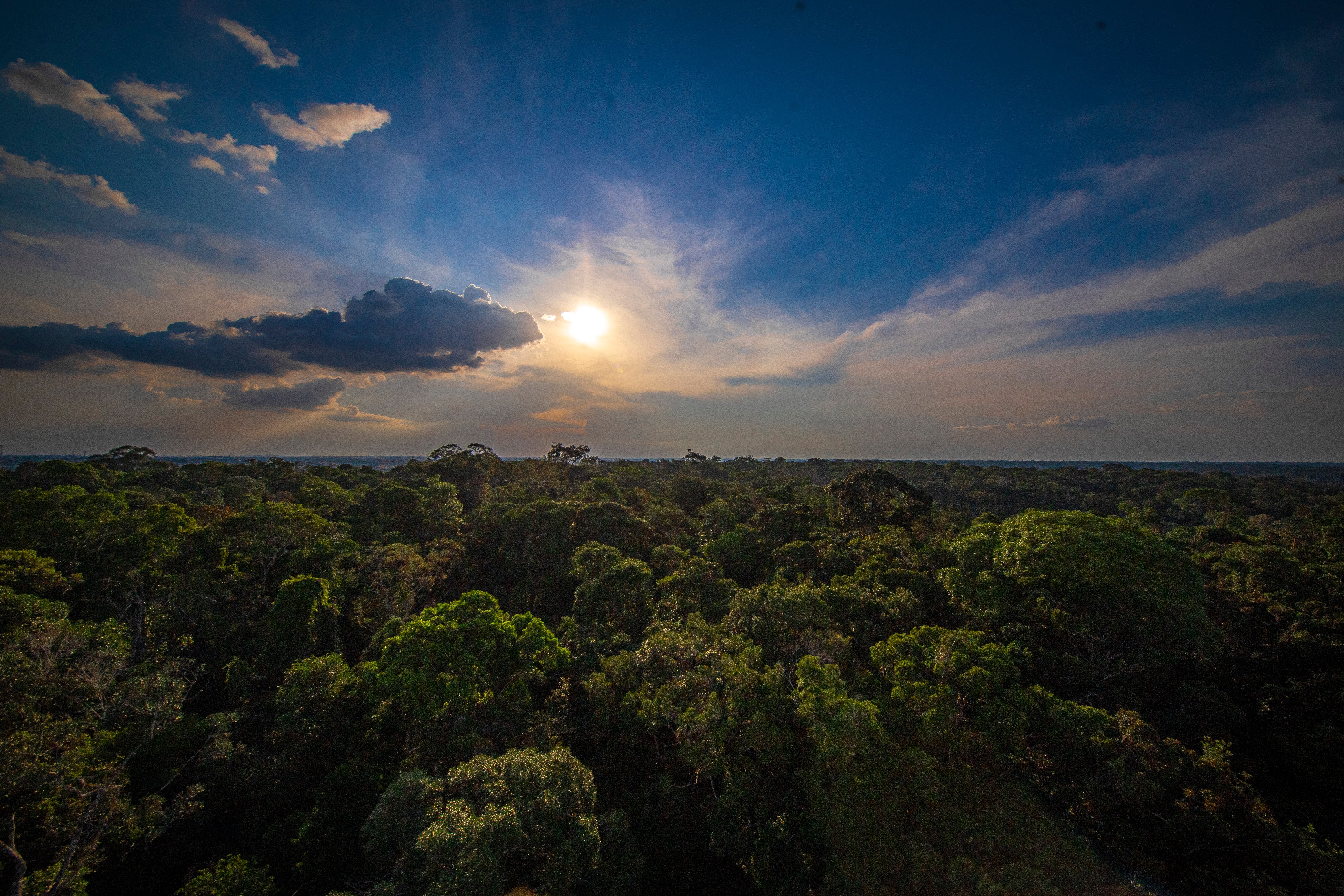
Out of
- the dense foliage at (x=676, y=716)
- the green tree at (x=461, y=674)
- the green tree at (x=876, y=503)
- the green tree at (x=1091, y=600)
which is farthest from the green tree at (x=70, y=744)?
the green tree at (x=876, y=503)

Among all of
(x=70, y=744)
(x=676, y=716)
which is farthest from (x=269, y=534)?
(x=676, y=716)

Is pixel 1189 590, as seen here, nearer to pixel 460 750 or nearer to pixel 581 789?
pixel 581 789

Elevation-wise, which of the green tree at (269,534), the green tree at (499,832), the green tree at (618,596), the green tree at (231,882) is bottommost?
the green tree at (231,882)

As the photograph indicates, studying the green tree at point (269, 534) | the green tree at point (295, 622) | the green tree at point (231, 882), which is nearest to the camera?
the green tree at point (231, 882)

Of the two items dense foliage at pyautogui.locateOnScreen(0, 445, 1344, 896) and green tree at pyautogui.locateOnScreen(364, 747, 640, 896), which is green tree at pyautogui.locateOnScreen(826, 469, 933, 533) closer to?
dense foliage at pyautogui.locateOnScreen(0, 445, 1344, 896)

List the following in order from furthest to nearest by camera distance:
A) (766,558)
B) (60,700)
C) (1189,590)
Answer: (766,558) < (1189,590) < (60,700)

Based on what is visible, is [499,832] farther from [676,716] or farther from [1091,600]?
[1091,600]

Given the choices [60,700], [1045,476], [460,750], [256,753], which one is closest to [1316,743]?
[460,750]

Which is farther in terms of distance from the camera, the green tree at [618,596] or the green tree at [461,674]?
the green tree at [618,596]

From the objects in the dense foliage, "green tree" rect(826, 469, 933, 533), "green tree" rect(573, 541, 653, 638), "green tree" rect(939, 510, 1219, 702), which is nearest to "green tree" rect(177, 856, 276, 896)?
the dense foliage

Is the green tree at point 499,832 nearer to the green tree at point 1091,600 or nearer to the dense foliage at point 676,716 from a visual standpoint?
the dense foliage at point 676,716
